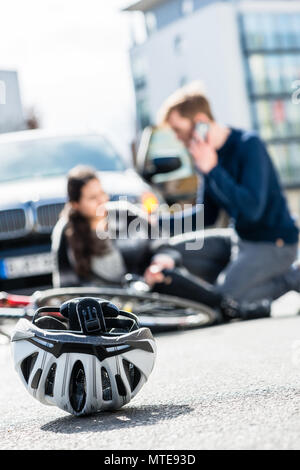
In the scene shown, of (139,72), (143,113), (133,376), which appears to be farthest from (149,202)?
(139,72)

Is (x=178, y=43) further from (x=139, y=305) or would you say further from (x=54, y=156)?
(x=139, y=305)

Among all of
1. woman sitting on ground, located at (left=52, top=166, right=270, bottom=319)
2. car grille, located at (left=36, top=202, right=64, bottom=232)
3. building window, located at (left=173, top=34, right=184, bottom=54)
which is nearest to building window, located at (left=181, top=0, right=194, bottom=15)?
building window, located at (left=173, top=34, right=184, bottom=54)

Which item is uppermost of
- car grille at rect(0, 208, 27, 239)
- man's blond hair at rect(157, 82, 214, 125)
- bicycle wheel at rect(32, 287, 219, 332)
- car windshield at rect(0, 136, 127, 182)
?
man's blond hair at rect(157, 82, 214, 125)

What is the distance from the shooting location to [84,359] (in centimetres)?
376

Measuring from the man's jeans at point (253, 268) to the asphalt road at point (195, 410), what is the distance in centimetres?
191

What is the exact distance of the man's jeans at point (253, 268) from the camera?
808 centimetres

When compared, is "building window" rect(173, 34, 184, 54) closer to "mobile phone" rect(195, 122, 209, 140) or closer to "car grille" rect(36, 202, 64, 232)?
"car grille" rect(36, 202, 64, 232)

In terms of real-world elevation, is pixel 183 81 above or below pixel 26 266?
above

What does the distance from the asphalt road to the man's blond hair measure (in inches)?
79.8

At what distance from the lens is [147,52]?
76.5 meters

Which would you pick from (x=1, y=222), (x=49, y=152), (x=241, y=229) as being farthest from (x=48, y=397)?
(x=49, y=152)

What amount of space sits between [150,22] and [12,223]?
229 feet

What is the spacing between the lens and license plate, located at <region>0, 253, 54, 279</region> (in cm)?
870
